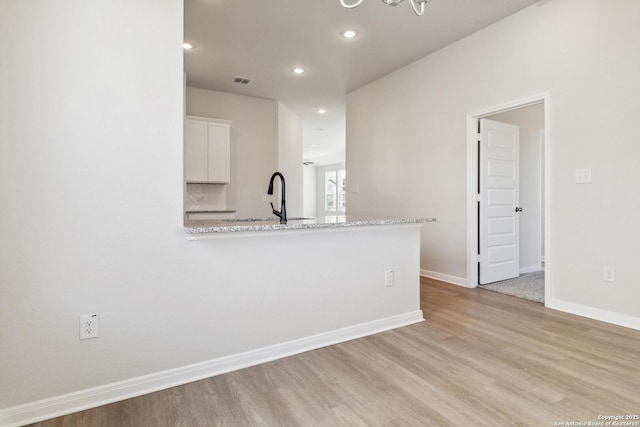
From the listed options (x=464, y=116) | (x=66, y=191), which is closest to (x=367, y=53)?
(x=464, y=116)

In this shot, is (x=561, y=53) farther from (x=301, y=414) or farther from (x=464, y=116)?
(x=301, y=414)

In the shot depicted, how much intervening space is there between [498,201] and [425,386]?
290cm

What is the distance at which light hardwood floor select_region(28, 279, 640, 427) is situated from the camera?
161 centimetres

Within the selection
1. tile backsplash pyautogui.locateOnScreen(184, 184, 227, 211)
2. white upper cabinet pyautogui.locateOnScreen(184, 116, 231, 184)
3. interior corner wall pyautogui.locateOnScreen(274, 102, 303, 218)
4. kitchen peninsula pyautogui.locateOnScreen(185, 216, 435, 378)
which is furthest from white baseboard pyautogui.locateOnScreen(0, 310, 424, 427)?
interior corner wall pyautogui.locateOnScreen(274, 102, 303, 218)

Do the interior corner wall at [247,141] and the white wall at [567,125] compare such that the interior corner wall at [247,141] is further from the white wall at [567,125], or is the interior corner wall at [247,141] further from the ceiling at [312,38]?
the white wall at [567,125]

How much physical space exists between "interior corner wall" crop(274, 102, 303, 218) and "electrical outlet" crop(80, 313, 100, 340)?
4.77 m

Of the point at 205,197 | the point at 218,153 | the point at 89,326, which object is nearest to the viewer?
the point at 89,326

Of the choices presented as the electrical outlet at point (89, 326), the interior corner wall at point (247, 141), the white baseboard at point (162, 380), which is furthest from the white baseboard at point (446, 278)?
the electrical outlet at point (89, 326)

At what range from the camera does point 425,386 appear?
187 centimetres

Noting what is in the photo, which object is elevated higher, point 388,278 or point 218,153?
point 218,153

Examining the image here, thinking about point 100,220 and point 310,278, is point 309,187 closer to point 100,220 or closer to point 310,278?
point 310,278

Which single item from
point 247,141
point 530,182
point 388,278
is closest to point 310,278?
point 388,278

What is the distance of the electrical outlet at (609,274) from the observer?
2796mm

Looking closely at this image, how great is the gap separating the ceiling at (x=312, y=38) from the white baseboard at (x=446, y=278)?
2.73 meters
